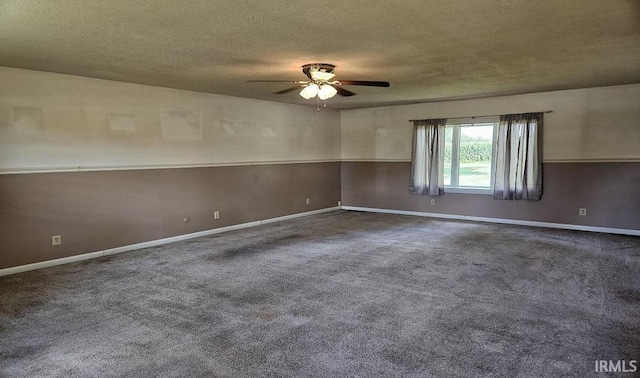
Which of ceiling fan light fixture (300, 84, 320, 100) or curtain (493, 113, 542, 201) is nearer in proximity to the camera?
ceiling fan light fixture (300, 84, 320, 100)

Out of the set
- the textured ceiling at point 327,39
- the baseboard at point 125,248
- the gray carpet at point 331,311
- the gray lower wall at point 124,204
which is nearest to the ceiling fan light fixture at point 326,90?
the textured ceiling at point 327,39

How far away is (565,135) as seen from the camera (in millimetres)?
6027

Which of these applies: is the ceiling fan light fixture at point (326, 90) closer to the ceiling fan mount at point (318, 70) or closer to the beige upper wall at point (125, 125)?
the ceiling fan mount at point (318, 70)

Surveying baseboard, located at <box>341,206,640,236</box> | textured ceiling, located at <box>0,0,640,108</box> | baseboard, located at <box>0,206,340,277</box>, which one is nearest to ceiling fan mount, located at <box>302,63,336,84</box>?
textured ceiling, located at <box>0,0,640,108</box>

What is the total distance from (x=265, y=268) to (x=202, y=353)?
181 cm

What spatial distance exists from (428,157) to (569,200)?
244 cm

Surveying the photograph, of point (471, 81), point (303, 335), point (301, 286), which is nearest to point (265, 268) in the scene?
point (301, 286)

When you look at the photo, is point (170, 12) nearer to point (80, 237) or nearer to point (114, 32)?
point (114, 32)

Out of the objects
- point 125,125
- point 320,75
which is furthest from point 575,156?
point 125,125

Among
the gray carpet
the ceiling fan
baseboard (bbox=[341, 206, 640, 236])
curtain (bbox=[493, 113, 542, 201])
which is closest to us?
the gray carpet

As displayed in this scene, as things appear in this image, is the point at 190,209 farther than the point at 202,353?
Yes

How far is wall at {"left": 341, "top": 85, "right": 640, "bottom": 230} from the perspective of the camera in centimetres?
560

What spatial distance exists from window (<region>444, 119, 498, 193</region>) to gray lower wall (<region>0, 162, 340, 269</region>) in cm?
316

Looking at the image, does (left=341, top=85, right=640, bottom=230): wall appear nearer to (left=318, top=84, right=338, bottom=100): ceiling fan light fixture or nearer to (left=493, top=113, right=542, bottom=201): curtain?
(left=493, top=113, right=542, bottom=201): curtain
